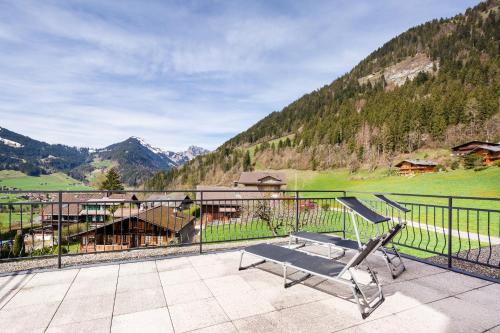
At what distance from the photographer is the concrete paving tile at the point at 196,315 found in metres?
2.78

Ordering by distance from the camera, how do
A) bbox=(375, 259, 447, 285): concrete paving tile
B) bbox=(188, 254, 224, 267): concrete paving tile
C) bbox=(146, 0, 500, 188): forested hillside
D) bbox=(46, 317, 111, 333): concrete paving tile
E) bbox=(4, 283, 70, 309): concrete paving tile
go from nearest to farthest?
bbox=(46, 317, 111, 333): concrete paving tile → bbox=(4, 283, 70, 309): concrete paving tile → bbox=(375, 259, 447, 285): concrete paving tile → bbox=(188, 254, 224, 267): concrete paving tile → bbox=(146, 0, 500, 188): forested hillside

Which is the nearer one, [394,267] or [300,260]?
[300,260]

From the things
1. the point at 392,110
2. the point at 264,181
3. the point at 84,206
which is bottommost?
the point at 264,181

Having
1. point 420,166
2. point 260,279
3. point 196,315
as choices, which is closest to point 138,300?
point 196,315

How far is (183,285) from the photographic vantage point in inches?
152

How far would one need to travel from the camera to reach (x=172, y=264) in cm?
479

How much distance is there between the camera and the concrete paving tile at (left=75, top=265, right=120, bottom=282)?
162 inches

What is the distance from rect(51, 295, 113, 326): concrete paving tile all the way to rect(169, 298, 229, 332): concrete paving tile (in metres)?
0.75

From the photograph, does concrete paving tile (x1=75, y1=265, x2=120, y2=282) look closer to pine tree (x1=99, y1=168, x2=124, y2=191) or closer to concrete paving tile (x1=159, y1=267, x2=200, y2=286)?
concrete paving tile (x1=159, y1=267, x2=200, y2=286)

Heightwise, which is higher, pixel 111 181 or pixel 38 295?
pixel 38 295

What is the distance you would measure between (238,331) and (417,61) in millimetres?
124314

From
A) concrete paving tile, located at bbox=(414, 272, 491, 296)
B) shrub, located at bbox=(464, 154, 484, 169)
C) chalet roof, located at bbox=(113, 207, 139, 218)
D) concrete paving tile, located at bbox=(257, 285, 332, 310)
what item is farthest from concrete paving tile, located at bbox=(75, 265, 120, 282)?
shrub, located at bbox=(464, 154, 484, 169)

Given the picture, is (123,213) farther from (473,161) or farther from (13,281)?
(473,161)

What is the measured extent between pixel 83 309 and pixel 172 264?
69.6 inches
